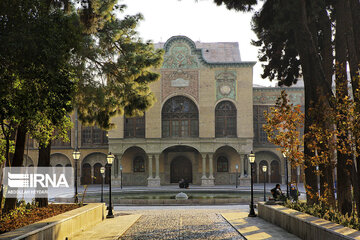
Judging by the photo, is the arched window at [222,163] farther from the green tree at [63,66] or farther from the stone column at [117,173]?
the green tree at [63,66]

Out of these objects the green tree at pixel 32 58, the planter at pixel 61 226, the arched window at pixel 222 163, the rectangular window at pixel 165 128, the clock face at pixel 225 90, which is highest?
the clock face at pixel 225 90

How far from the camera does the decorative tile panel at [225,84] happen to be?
38.5m

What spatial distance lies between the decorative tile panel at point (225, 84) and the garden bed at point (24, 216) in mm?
26480

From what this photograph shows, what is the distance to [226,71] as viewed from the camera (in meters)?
38.7

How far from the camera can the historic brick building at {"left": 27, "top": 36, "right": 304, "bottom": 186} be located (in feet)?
125

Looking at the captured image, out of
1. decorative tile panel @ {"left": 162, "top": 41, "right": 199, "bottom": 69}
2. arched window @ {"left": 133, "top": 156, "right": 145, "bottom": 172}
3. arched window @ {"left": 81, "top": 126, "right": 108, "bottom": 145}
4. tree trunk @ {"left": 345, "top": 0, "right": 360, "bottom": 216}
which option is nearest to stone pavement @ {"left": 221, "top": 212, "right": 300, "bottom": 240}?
tree trunk @ {"left": 345, "top": 0, "right": 360, "bottom": 216}

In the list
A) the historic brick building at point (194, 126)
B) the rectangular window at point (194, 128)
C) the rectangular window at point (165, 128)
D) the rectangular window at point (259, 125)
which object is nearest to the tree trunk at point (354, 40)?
the historic brick building at point (194, 126)

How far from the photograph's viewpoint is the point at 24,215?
10984 mm

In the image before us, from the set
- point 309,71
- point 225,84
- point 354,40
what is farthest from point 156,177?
point 354,40

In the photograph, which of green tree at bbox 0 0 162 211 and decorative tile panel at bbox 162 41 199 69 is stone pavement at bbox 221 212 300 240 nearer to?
green tree at bbox 0 0 162 211

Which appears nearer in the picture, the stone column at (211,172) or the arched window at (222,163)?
the stone column at (211,172)

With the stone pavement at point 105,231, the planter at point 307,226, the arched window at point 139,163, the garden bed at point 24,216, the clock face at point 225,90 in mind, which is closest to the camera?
the planter at point 307,226

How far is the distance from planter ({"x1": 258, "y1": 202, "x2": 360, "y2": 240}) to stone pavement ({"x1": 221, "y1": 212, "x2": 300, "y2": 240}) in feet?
0.73

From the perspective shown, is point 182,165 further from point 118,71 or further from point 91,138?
point 118,71
